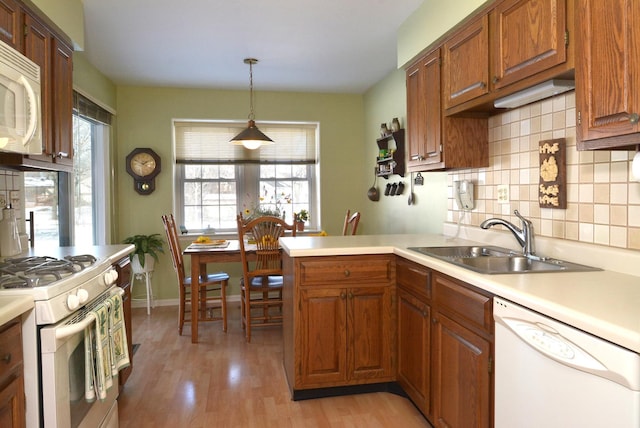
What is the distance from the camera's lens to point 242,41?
3482mm

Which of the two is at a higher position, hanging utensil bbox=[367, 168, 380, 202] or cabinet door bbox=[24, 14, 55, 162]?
cabinet door bbox=[24, 14, 55, 162]

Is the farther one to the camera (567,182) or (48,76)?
(48,76)

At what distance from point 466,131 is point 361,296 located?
116cm

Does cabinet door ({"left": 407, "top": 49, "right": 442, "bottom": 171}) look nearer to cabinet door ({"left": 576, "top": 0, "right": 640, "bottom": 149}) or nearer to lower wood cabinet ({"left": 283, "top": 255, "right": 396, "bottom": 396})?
lower wood cabinet ({"left": 283, "top": 255, "right": 396, "bottom": 396})

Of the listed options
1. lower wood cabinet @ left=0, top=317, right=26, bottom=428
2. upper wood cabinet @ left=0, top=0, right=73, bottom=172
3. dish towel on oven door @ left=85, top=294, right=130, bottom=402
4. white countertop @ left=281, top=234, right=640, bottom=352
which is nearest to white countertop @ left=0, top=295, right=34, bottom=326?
lower wood cabinet @ left=0, top=317, right=26, bottom=428

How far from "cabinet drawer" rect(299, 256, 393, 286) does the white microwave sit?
55.5 inches

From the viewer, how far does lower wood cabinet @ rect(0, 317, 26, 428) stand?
4.28 feet

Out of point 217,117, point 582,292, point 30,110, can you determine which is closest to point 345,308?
point 582,292

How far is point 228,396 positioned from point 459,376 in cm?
147

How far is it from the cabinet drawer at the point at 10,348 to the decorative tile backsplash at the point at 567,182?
2.19m

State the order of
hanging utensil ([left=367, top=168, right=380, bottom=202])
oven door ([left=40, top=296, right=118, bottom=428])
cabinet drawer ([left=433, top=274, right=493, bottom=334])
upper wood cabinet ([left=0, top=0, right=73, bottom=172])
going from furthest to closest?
hanging utensil ([left=367, top=168, right=380, bottom=202]) < upper wood cabinet ([left=0, top=0, right=73, bottom=172]) < cabinet drawer ([left=433, top=274, right=493, bottom=334]) < oven door ([left=40, top=296, right=118, bottom=428])

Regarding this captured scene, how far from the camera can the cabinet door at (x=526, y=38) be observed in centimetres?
166

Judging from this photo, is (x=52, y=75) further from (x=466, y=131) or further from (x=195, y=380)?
(x=466, y=131)

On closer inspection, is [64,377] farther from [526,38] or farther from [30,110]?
[526,38]
